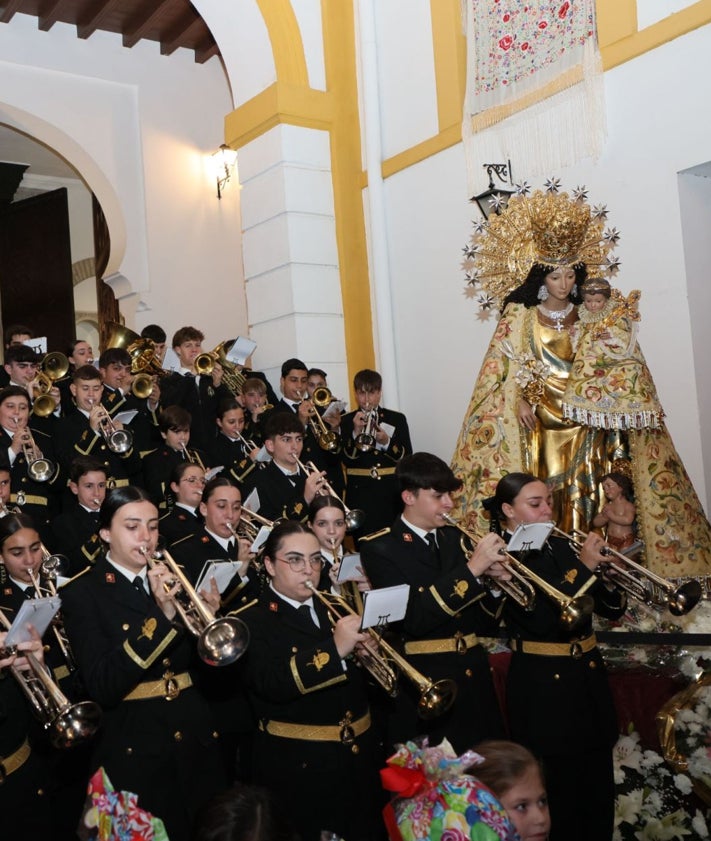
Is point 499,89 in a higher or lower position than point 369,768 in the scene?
higher

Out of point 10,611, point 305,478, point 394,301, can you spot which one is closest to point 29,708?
point 10,611

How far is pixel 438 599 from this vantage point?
12.6 feet

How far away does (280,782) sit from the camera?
356cm

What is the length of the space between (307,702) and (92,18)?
402 inches

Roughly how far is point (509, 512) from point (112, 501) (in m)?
1.68

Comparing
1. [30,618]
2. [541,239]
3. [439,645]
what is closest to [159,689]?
[30,618]

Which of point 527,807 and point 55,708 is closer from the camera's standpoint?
point 527,807

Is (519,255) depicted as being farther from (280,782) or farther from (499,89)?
(280,782)

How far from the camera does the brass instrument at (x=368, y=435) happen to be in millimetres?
7906

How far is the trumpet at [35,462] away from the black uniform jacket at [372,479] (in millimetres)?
2352

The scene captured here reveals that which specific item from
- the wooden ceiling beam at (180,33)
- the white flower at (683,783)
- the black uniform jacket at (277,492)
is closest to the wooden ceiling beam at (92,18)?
the wooden ceiling beam at (180,33)

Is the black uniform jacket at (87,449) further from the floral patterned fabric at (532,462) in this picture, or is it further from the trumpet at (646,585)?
the trumpet at (646,585)

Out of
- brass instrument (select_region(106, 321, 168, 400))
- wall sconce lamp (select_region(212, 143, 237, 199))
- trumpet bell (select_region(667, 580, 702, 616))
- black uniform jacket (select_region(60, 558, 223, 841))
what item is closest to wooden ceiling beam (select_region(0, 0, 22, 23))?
wall sconce lamp (select_region(212, 143, 237, 199))

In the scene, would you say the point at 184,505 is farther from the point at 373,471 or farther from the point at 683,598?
the point at 683,598
